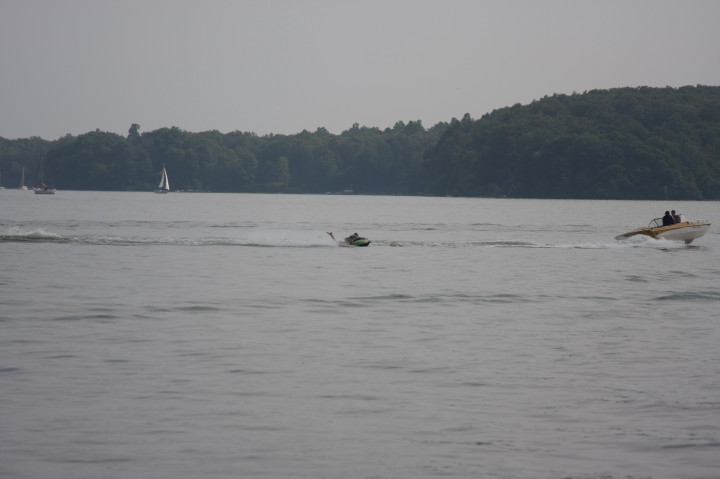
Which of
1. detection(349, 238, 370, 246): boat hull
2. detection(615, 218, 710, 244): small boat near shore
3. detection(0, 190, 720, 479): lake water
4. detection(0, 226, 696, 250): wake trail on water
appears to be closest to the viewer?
detection(0, 190, 720, 479): lake water

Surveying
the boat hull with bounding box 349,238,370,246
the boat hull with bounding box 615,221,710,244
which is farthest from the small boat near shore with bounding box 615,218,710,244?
the boat hull with bounding box 349,238,370,246

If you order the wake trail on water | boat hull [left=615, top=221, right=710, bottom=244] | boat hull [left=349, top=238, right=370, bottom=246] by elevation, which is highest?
boat hull [left=615, top=221, right=710, bottom=244]

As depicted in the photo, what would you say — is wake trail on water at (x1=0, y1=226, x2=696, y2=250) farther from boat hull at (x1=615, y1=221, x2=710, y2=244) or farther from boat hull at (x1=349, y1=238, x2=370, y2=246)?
boat hull at (x1=349, y1=238, x2=370, y2=246)

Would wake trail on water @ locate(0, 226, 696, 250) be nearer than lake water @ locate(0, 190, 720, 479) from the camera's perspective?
No

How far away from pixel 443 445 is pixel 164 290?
1985cm

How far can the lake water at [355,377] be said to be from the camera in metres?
11.7

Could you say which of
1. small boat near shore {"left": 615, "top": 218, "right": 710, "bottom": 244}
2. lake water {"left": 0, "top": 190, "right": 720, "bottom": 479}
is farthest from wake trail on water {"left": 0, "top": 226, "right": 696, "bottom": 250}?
lake water {"left": 0, "top": 190, "right": 720, "bottom": 479}

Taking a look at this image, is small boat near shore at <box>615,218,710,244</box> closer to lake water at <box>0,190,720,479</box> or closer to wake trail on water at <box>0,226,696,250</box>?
wake trail on water at <box>0,226,696,250</box>

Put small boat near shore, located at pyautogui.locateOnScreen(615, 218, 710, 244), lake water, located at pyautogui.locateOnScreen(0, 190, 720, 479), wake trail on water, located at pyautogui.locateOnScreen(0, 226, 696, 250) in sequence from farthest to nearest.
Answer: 1. small boat near shore, located at pyautogui.locateOnScreen(615, 218, 710, 244)
2. wake trail on water, located at pyautogui.locateOnScreen(0, 226, 696, 250)
3. lake water, located at pyautogui.locateOnScreen(0, 190, 720, 479)

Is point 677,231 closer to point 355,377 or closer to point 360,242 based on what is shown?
point 360,242

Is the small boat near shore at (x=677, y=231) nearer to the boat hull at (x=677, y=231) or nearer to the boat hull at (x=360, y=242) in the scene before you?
the boat hull at (x=677, y=231)

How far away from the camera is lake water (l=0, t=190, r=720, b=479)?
460 inches

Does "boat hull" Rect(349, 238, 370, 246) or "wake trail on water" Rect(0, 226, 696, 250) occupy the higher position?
"boat hull" Rect(349, 238, 370, 246)

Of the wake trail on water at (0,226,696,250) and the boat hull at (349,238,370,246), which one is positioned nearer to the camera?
the boat hull at (349,238,370,246)
